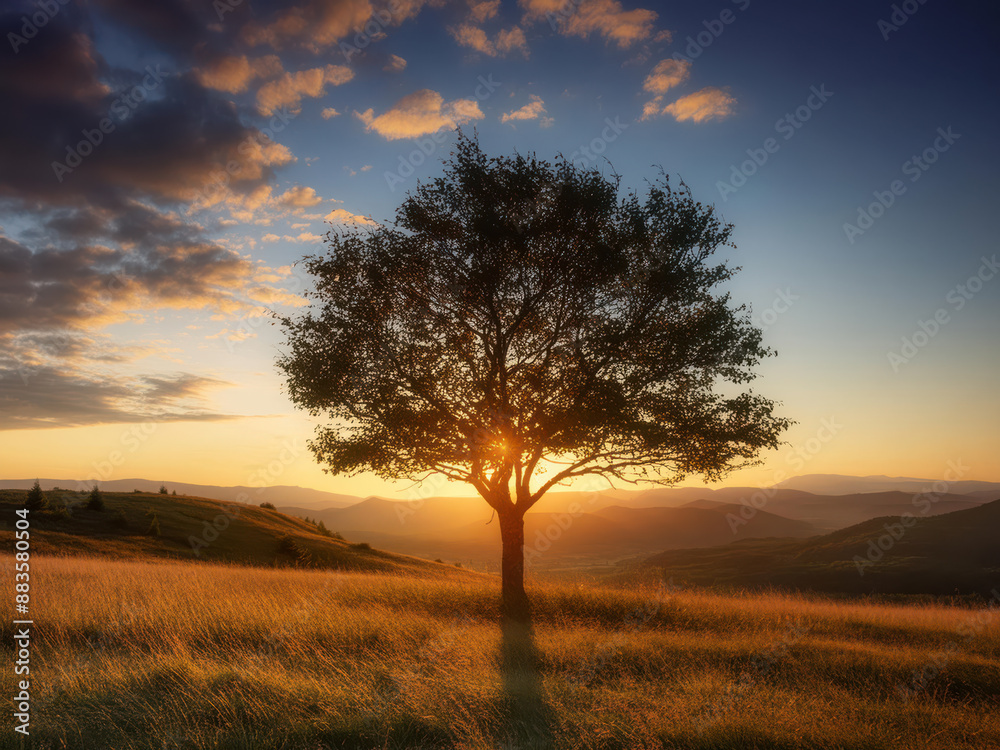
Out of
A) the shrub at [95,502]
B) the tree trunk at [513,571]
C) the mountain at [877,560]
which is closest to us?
the tree trunk at [513,571]

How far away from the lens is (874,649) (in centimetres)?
1240

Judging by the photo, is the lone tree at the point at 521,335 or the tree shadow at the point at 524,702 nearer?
the tree shadow at the point at 524,702

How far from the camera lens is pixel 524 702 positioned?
287 inches

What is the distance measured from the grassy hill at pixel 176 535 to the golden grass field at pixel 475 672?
15131mm

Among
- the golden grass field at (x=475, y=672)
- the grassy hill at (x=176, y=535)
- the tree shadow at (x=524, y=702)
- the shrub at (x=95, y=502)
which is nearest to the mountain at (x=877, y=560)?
the grassy hill at (x=176, y=535)

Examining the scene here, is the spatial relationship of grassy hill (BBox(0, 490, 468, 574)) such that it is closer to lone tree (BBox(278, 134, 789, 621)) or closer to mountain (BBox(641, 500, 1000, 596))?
lone tree (BBox(278, 134, 789, 621))

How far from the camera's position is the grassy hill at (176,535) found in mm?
29109

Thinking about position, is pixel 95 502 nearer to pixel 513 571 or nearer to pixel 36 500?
pixel 36 500

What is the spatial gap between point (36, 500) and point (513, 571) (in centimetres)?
3225

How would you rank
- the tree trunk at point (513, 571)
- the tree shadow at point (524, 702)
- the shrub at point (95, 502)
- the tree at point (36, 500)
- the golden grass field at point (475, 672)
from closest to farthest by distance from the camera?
1. the tree shadow at point (524, 702)
2. the golden grass field at point (475, 672)
3. the tree trunk at point (513, 571)
4. the tree at point (36, 500)
5. the shrub at point (95, 502)

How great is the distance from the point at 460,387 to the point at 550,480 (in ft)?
13.9

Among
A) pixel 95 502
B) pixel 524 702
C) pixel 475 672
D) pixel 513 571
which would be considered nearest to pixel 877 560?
pixel 513 571

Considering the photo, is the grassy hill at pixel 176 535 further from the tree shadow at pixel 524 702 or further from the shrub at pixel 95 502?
the tree shadow at pixel 524 702

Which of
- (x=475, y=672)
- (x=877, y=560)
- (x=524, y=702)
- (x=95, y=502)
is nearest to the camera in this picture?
(x=524, y=702)
